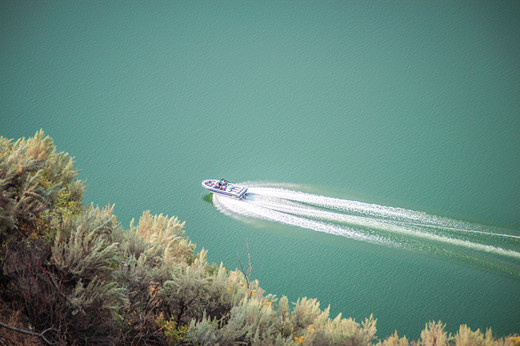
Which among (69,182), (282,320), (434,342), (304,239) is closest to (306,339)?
(282,320)

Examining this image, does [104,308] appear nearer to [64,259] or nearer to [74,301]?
[74,301]

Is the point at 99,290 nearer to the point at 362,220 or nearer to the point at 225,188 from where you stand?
the point at 225,188

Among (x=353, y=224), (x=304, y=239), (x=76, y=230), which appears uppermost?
(x=353, y=224)

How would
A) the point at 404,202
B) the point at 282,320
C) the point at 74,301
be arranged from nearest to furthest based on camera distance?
the point at 74,301 < the point at 282,320 < the point at 404,202

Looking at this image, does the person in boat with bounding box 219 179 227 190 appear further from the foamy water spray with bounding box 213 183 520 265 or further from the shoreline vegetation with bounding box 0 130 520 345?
the shoreline vegetation with bounding box 0 130 520 345

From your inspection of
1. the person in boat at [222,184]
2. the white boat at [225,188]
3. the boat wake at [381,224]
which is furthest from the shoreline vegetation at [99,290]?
the person in boat at [222,184]
